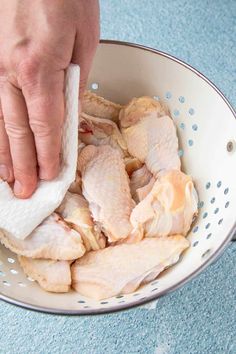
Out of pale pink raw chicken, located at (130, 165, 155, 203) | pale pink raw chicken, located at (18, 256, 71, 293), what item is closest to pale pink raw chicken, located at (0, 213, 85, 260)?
pale pink raw chicken, located at (18, 256, 71, 293)

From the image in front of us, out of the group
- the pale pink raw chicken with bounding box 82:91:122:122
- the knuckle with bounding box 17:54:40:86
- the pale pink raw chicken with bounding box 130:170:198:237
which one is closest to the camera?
the knuckle with bounding box 17:54:40:86

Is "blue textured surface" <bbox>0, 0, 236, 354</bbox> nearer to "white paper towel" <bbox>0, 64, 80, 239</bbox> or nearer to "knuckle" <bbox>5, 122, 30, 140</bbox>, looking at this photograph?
"white paper towel" <bbox>0, 64, 80, 239</bbox>

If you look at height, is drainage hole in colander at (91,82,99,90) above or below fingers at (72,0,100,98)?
below

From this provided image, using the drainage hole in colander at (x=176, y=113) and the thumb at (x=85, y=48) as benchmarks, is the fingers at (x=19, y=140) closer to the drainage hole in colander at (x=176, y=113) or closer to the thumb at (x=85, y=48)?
the thumb at (x=85, y=48)

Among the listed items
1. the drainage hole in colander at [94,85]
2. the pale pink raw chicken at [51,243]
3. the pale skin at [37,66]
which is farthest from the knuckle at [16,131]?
the drainage hole in colander at [94,85]

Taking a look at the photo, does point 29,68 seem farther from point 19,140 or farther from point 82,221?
point 82,221

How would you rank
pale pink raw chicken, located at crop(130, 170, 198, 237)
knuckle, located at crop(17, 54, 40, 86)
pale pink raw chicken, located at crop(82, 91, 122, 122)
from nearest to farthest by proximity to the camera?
knuckle, located at crop(17, 54, 40, 86)
pale pink raw chicken, located at crop(130, 170, 198, 237)
pale pink raw chicken, located at crop(82, 91, 122, 122)
